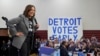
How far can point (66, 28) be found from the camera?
457 inches

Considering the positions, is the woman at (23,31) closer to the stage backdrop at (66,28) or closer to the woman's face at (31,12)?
the woman's face at (31,12)

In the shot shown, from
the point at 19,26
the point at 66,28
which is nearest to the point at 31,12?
the point at 19,26

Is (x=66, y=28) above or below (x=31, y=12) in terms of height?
below

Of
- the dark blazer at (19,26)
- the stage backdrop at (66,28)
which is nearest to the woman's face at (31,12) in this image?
the dark blazer at (19,26)

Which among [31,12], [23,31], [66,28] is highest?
[31,12]

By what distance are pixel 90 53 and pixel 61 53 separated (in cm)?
95

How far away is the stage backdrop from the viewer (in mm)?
11492

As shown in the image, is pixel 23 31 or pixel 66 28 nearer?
pixel 23 31

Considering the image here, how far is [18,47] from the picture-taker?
148 inches

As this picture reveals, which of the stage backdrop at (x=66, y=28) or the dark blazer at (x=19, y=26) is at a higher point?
the dark blazer at (x=19, y=26)

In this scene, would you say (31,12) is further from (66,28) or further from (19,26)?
(66,28)

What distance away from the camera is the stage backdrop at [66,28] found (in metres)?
11.5

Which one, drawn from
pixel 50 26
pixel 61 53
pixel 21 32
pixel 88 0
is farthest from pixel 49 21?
pixel 21 32

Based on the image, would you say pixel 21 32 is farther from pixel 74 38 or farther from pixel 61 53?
pixel 74 38
